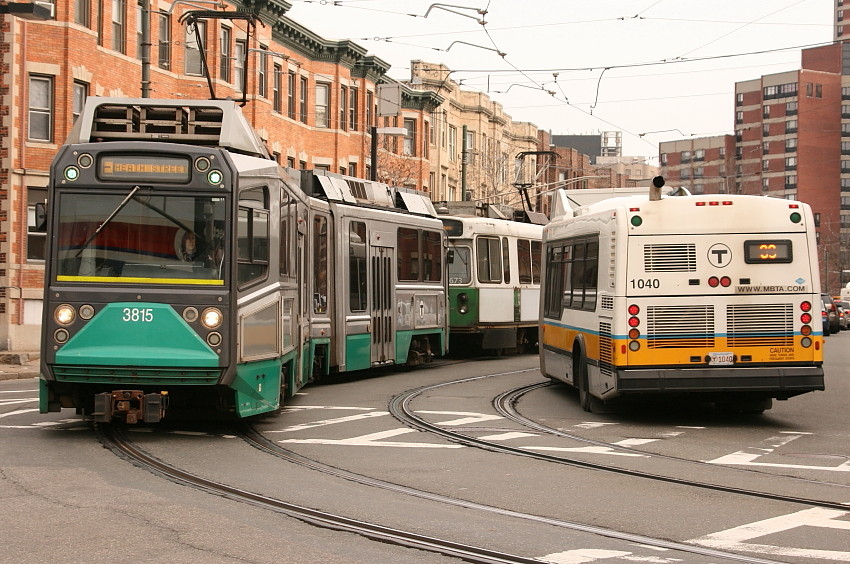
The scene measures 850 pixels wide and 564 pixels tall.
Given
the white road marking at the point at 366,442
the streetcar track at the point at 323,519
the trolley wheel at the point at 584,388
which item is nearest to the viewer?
the streetcar track at the point at 323,519

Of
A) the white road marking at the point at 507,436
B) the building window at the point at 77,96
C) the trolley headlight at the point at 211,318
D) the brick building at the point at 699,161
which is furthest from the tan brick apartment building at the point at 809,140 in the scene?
the trolley headlight at the point at 211,318

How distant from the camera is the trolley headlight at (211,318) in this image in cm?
1218

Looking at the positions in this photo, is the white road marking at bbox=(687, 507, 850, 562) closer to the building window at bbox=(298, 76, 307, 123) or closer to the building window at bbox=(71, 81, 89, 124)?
the building window at bbox=(71, 81, 89, 124)

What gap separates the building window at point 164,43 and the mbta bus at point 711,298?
23445 mm

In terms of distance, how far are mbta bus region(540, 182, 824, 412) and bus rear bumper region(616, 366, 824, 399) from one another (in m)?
0.01

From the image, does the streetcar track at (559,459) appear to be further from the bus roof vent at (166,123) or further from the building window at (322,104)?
the building window at (322,104)

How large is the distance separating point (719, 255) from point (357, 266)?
753 centimetres

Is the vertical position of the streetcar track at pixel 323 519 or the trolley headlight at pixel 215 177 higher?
the trolley headlight at pixel 215 177

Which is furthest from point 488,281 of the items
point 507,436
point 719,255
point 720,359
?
point 507,436

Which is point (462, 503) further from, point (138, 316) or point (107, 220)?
point (107, 220)

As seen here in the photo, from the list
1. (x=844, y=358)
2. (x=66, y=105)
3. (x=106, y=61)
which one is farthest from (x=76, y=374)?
(x=844, y=358)

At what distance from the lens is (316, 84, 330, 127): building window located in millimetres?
49906

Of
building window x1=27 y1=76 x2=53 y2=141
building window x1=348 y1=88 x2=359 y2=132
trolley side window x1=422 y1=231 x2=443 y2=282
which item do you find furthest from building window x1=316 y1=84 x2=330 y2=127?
trolley side window x1=422 y1=231 x2=443 y2=282

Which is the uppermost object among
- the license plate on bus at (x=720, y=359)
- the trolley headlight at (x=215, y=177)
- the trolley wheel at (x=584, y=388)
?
the trolley headlight at (x=215, y=177)
